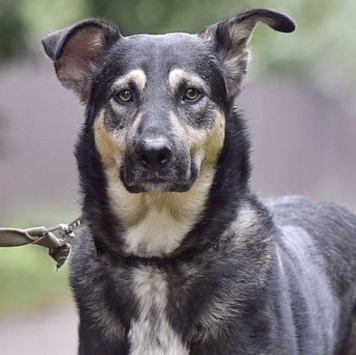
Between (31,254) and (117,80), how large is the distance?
1087 centimetres

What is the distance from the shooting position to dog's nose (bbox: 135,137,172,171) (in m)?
5.37

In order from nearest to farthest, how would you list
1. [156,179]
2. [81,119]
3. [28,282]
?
[156,179] → [28,282] → [81,119]

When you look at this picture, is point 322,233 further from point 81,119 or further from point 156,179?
point 81,119

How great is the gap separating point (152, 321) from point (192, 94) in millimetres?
1207

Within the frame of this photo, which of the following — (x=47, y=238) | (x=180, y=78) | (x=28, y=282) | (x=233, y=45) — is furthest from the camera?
(x=28, y=282)

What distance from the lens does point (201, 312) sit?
560 cm

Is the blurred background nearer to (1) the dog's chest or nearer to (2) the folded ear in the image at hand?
(2) the folded ear

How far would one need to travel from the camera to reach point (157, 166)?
5.43 meters

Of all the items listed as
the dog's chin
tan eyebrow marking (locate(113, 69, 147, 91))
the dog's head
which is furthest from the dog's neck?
tan eyebrow marking (locate(113, 69, 147, 91))

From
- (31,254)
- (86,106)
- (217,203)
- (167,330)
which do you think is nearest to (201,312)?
(167,330)

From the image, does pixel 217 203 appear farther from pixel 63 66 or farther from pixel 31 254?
pixel 31 254

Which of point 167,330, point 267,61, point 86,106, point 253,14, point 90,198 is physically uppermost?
point 253,14

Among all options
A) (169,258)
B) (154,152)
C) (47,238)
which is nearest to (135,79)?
(154,152)

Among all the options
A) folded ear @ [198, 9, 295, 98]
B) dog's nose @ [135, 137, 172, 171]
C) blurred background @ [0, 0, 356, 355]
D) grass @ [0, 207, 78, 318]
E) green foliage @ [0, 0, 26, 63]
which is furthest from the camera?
green foliage @ [0, 0, 26, 63]
